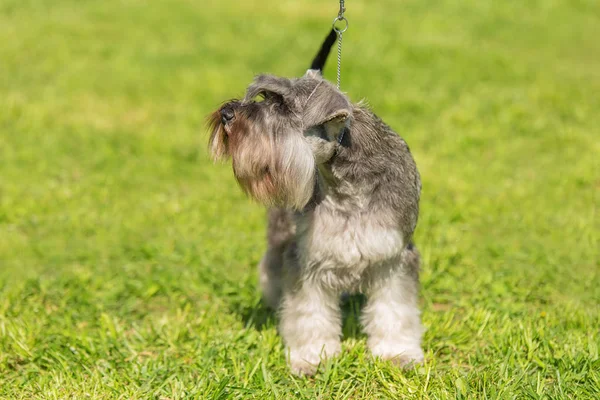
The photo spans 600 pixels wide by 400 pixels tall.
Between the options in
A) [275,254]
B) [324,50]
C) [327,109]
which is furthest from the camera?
[275,254]

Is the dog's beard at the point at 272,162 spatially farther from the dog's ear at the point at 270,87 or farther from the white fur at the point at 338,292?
the white fur at the point at 338,292

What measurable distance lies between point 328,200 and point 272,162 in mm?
487

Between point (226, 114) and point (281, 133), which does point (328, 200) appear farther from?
point (226, 114)

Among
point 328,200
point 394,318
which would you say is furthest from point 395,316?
point 328,200

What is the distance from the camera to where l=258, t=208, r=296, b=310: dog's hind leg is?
15.1ft

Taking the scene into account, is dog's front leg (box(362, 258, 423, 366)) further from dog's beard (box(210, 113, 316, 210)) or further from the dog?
dog's beard (box(210, 113, 316, 210))

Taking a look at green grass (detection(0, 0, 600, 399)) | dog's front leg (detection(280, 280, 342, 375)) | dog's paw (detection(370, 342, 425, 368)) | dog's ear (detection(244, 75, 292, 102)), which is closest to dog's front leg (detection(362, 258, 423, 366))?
dog's paw (detection(370, 342, 425, 368))

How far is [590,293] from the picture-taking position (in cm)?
521

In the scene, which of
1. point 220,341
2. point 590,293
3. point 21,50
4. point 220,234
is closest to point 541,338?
point 590,293

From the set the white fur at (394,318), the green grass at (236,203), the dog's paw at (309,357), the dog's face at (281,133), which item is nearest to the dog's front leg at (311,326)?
the dog's paw at (309,357)

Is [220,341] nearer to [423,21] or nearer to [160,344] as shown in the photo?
[160,344]

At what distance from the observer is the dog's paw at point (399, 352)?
418 cm

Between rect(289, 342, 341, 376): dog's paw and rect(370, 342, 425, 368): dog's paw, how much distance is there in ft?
0.87

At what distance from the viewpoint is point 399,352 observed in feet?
13.9
